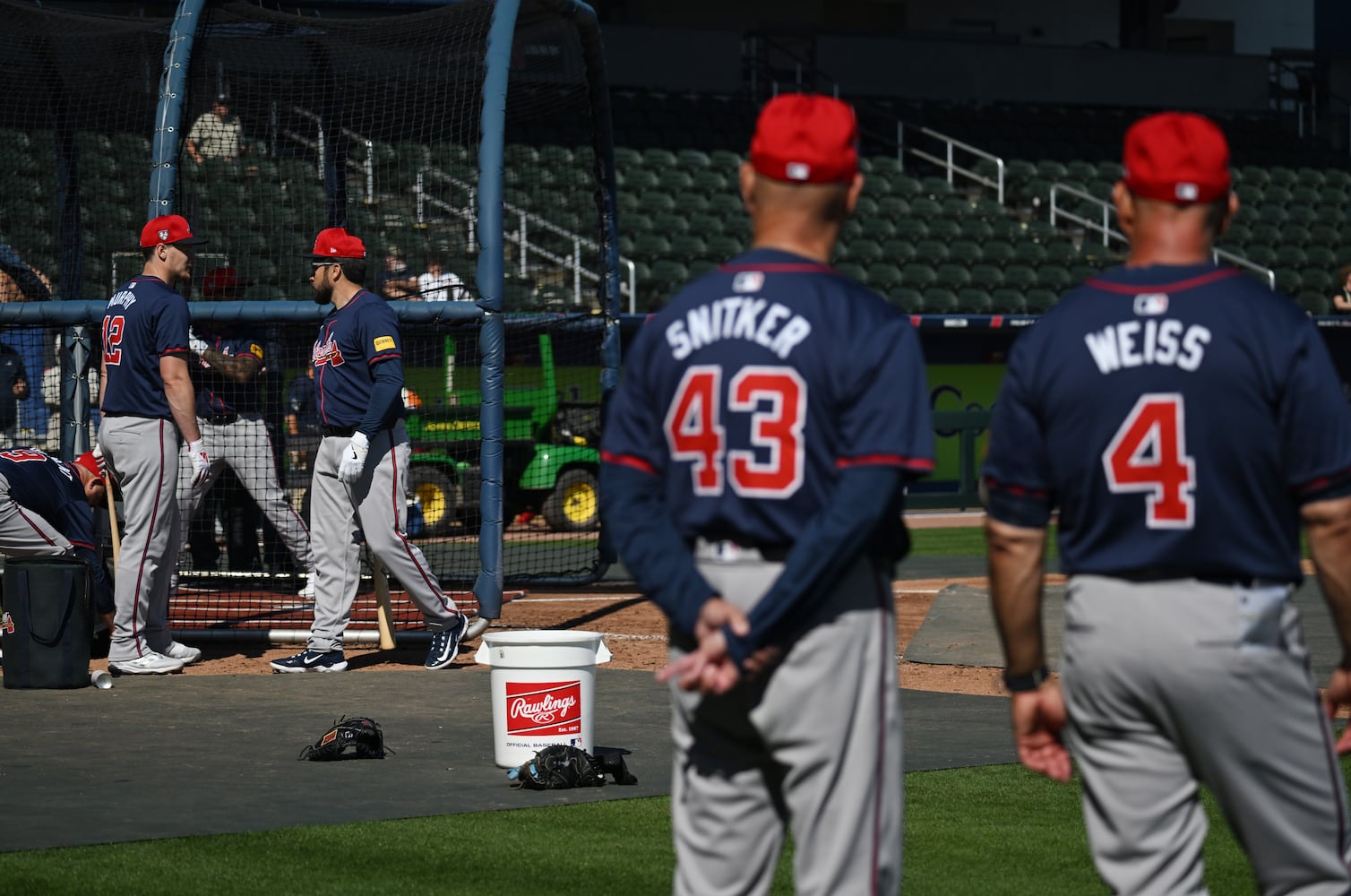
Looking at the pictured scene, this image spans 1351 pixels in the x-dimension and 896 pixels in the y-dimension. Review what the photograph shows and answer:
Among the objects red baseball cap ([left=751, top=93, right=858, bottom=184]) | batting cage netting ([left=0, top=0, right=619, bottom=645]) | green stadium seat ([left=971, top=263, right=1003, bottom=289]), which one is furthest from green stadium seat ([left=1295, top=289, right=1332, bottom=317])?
red baseball cap ([left=751, top=93, right=858, bottom=184])

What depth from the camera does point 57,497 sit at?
9055 millimetres

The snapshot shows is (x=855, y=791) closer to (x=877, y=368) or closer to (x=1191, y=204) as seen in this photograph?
(x=877, y=368)

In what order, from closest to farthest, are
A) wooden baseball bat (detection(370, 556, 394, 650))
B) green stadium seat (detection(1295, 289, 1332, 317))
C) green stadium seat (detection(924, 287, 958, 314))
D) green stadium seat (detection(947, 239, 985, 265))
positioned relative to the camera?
wooden baseball bat (detection(370, 556, 394, 650)), green stadium seat (detection(924, 287, 958, 314)), green stadium seat (detection(947, 239, 985, 265)), green stadium seat (detection(1295, 289, 1332, 317))

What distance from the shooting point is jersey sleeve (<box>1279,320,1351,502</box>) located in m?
3.05

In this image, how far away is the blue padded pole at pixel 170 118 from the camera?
9945 millimetres

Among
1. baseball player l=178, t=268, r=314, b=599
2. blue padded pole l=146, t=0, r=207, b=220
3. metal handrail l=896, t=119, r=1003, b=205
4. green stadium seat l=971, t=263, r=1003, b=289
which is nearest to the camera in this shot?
blue padded pole l=146, t=0, r=207, b=220

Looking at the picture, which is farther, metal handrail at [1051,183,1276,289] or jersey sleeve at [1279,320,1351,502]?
metal handrail at [1051,183,1276,289]

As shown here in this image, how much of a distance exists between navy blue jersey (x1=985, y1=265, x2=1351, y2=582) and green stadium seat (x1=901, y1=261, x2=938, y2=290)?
20980 mm

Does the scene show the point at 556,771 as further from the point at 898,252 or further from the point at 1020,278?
the point at 1020,278

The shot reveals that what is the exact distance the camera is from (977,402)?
23.1 m

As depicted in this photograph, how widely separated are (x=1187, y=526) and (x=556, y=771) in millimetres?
3499

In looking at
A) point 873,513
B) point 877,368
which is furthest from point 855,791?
point 877,368

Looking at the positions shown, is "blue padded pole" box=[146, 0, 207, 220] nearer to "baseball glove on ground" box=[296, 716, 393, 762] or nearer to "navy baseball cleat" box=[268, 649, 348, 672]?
"navy baseball cleat" box=[268, 649, 348, 672]

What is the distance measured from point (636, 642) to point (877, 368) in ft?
23.6
